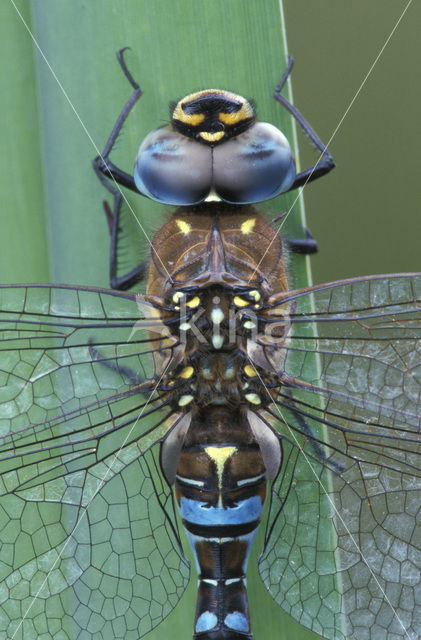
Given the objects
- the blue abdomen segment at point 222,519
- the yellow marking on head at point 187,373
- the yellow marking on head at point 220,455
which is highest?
the yellow marking on head at point 187,373

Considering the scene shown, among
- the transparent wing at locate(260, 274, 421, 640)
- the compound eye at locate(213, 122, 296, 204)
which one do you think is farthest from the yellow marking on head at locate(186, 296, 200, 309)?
the compound eye at locate(213, 122, 296, 204)

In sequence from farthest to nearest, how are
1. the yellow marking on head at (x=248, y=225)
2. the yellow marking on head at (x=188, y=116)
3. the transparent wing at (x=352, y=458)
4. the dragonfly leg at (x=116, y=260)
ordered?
1. the dragonfly leg at (x=116, y=260)
2. the yellow marking on head at (x=248, y=225)
3. the yellow marking on head at (x=188, y=116)
4. the transparent wing at (x=352, y=458)

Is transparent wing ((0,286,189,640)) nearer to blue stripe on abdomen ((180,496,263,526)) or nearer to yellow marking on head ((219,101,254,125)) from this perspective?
blue stripe on abdomen ((180,496,263,526))

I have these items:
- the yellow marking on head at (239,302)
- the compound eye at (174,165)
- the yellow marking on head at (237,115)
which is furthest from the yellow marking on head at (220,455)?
the yellow marking on head at (237,115)

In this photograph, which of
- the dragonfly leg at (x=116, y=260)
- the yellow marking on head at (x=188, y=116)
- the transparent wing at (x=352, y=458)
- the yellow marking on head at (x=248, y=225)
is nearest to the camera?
the transparent wing at (x=352, y=458)

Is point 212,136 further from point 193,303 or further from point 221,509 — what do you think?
point 221,509

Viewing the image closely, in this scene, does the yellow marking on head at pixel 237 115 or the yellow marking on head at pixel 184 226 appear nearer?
the yellow marking on head at pixel 237 115

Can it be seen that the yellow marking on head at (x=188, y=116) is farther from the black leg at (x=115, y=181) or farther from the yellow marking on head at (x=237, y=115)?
the black leg at (x=115, y=181)
